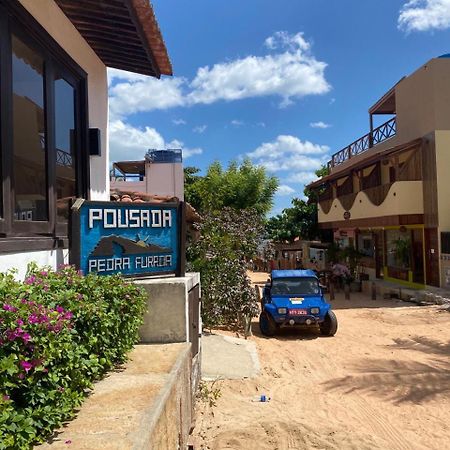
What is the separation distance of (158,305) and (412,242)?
1771 cm

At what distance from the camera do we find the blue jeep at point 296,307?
11508 mm

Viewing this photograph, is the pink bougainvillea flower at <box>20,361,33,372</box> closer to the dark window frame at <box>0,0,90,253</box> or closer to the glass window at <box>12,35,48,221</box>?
the dark window frame at <box>0,0,90,253</box>

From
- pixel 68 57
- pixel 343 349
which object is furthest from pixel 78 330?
pixel 343 349

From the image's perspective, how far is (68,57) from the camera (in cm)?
481

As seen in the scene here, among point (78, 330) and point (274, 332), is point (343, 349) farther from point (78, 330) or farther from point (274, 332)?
point (78, 330)

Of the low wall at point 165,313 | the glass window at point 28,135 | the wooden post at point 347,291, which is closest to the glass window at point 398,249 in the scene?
the wooden post at point 347,291

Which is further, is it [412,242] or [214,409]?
[412,242]

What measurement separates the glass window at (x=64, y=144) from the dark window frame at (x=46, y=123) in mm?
102

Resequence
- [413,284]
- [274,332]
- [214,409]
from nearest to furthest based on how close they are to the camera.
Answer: [214,409], [274,332], [413,284]

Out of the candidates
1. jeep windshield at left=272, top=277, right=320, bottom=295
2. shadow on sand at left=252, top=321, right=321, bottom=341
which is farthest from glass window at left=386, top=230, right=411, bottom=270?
shadow on sand at left=252, top=321, right=321, bottom=341

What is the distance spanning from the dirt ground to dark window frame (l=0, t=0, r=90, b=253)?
3.02 m

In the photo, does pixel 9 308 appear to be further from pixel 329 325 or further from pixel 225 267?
pixel 329 325

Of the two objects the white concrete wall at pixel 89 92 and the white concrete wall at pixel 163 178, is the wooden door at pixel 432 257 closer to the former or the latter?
the white concrete wall at pixel 163 178

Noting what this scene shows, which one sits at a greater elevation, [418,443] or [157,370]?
[157,370]
